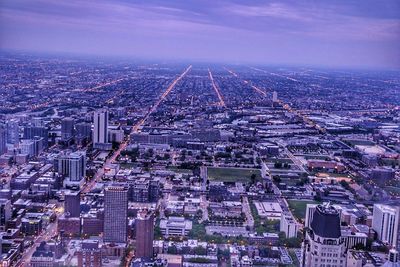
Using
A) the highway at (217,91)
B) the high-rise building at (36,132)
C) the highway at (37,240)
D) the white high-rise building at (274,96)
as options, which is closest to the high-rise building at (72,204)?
the highway at (37,240)

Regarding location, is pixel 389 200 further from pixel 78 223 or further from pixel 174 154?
pixel 174 154

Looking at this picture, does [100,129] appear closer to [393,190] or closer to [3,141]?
[3,141]

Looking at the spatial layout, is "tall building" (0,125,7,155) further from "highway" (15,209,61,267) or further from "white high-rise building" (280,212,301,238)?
"white high-rise building" (280,212,301,238)

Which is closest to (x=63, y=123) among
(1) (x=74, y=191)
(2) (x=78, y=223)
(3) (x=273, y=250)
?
(1) (x=74, y=191)

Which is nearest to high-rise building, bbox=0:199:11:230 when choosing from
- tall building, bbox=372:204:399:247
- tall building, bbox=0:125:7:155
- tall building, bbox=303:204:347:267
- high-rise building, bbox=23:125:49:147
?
tall building, bbox=0:125:7:155

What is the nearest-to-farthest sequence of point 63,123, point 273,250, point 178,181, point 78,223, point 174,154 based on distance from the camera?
point 273,250 → point 78,223 → point 178,181 → point 174,154 → point 63,123

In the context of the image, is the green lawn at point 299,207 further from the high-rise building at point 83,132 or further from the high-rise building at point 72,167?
the high-rise building at point 83,132
